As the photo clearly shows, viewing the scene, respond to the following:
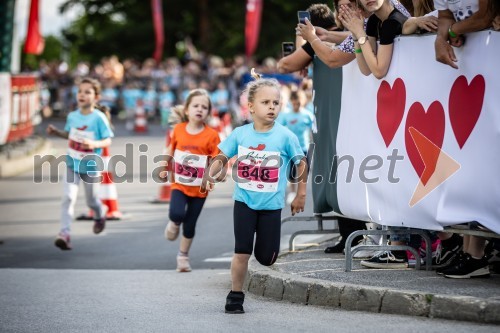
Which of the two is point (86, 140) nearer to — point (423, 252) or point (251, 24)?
point (423, 252)

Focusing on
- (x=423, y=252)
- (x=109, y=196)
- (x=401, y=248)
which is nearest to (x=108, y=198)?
(x=109, y=196)

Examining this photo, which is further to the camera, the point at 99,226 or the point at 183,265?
the point at 99,226

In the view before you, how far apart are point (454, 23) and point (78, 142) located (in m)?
5.89

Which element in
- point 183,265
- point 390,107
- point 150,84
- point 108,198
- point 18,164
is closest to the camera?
point 390,107

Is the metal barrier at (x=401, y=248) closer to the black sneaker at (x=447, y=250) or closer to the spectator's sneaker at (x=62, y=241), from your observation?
the black sneaker at (x=447, y=250)

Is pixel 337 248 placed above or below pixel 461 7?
below

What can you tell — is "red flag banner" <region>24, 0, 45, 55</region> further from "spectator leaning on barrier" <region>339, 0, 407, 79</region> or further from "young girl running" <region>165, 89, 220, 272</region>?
"spectator leaning on barrier" <region>339, 0, 407, 79</region>

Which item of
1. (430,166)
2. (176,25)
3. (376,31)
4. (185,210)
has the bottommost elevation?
(185,210)

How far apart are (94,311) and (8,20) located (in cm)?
2135

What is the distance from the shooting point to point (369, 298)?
311 inches

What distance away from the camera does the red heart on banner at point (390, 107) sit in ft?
28.4

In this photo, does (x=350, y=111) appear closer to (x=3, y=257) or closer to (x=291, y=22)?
(x=3, y=257)

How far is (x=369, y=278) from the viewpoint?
28.0 ft

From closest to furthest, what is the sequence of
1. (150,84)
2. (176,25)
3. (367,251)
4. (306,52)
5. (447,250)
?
(447,250) < (367,251) < (306,52) < (150,84) < (176,25)
